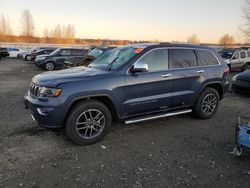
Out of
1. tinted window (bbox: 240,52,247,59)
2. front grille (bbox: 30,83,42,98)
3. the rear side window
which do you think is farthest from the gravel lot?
tinted window (bbox: 240,52,247,59)

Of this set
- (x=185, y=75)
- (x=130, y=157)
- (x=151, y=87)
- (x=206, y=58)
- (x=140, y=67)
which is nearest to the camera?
(x=130, y=157)

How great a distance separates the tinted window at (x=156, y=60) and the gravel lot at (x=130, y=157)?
4.46ft

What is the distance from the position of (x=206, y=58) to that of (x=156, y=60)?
1593 mm

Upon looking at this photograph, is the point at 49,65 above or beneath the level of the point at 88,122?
above

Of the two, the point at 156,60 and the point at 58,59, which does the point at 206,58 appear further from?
the point at 58,59

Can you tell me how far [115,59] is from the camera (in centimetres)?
492

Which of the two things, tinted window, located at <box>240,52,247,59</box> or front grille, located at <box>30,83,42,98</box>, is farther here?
tinted window, located at <box>240,52,247,59</box>

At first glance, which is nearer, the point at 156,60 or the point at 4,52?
the point at 156,60

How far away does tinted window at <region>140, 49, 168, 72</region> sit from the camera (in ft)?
15.6

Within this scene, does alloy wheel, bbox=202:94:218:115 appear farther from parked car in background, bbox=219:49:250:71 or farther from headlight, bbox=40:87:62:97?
parked car in background, bbox=219:49:250:71

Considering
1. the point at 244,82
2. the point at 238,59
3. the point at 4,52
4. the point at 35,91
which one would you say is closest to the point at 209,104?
the point at 244,82

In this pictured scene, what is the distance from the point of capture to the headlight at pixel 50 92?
153 inches

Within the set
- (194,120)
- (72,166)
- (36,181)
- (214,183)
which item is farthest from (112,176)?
(194,120)

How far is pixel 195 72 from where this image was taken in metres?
5.34
